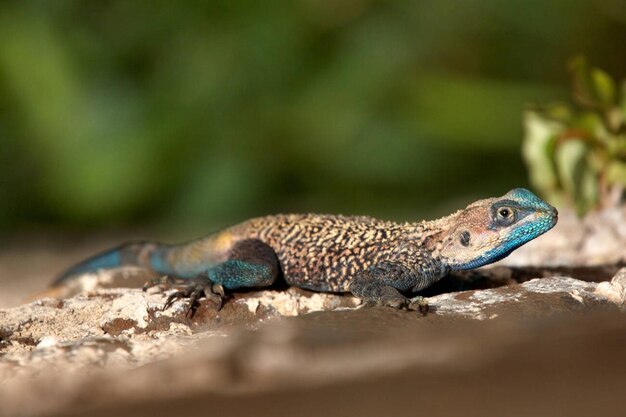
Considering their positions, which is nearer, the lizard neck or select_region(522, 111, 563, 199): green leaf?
the lizard neck

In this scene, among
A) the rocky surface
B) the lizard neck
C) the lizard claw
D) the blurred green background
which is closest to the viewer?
the rocky surface

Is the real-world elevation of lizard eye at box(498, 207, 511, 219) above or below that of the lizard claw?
above

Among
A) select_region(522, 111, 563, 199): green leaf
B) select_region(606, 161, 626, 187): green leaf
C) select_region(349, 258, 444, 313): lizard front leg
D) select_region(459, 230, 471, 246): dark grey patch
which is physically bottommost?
select_region(349, 258, 444, 313): lizard front leg

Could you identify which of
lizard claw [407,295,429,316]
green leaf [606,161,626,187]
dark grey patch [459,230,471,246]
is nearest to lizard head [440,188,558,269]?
dark grey patch [459,230,471,246]

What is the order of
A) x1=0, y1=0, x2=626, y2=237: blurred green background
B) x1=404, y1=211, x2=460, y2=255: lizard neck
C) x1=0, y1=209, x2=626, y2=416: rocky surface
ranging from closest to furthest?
x1=0, y1=209, x2=626, y2=416: rocky surface
x1=404, y1=211, x2=460, y2=255: lizard neck
x1=0, y1=0, x2=626, y2=237: blurred green background

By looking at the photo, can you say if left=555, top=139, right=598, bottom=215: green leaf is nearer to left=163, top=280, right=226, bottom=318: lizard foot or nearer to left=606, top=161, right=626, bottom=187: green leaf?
left=606, top=161, right=626, bottom=187: green leaf

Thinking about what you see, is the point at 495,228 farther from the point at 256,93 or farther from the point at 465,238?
the point at 256,93

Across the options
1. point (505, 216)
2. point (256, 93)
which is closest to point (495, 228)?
point (505, 216)
